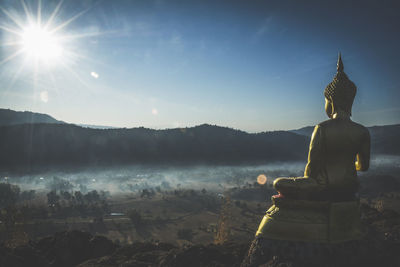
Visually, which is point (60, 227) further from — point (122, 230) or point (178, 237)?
point (178, 237)

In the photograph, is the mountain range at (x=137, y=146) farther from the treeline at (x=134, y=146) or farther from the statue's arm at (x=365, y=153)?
the statue's arm at (x=365, y=153)

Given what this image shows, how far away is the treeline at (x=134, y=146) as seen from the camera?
133 m

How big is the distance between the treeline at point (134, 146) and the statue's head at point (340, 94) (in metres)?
140

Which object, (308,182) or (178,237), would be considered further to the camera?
(178,237)

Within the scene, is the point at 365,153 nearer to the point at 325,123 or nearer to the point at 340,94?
the point at 325,123

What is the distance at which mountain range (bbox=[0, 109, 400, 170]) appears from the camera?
436ft

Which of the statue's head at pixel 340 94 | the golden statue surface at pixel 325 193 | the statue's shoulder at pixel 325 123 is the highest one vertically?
the statue's head at pixel 340 94

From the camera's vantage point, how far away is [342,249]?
22.9 ft

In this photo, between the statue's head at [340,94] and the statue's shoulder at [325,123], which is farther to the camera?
the statue's head at [340,94]

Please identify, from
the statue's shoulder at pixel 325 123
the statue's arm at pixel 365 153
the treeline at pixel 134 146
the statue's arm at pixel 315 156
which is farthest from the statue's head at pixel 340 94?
the treeline at pixel 134 146

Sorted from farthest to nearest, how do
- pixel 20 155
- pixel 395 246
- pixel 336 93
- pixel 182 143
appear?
1. pixel 182 143
2. pixel 20 155
3. pixel 336 93
4. pixel 395 246

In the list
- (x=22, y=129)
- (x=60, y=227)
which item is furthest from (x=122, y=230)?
(x=22, y=129)

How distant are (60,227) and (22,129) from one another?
8512cm

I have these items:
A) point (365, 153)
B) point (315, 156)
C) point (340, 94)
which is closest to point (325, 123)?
point (315, 156)
